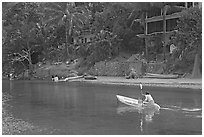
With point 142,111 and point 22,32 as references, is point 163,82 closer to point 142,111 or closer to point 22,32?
point 142,111

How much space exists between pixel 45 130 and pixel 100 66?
125 feet

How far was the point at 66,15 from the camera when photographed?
201ft

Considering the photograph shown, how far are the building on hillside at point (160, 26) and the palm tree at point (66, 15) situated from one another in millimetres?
11080

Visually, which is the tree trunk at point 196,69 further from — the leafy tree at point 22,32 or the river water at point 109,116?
the leafy tree at point 22,32

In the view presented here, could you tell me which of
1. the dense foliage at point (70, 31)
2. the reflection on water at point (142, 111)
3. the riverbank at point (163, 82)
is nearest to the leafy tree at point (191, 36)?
the dense foliage at point (70, 31)

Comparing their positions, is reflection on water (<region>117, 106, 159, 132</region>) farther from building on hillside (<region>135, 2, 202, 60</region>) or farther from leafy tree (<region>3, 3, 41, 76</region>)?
leafy tree (<region>3, 3, 41, 76</region>)

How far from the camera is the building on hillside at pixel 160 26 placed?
165 ft

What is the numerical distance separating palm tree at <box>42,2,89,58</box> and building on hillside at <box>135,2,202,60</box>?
1108 centimetres

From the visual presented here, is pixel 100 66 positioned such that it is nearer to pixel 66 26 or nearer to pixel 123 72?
pixel 123 72

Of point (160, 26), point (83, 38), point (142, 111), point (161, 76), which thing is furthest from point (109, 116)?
point (83, 38)

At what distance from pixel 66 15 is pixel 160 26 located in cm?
1579

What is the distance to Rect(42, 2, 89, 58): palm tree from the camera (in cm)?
6125

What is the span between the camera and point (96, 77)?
52125 millimetres

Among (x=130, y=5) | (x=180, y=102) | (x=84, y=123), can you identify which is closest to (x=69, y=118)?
(x=84, y=123)
